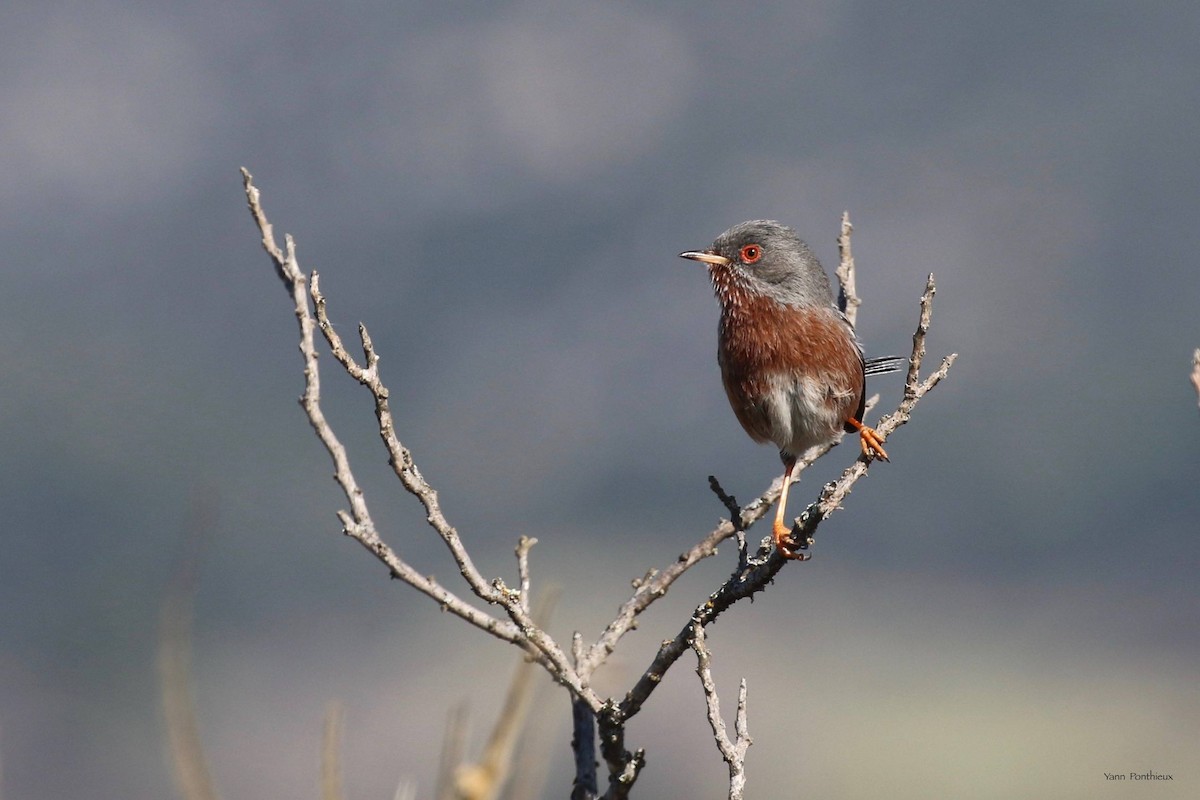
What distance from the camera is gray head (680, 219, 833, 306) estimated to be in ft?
23.9

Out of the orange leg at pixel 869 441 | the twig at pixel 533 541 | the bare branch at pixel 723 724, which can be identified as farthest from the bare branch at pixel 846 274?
the bare branch at pixel 723 724

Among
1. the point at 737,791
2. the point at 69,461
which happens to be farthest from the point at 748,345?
the point at 69,461

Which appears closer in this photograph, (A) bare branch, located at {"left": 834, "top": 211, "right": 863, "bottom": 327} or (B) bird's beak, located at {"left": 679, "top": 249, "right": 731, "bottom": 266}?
(A) bare branch, located at {"left": 834, "top": 211, "right": 863, "bottom": 327}

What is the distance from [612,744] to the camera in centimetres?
457

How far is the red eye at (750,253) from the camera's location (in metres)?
7.47

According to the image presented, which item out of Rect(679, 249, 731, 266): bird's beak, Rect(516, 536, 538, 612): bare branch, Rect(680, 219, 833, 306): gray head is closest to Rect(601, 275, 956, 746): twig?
Rect(516, 536, 538, 612): bare branch

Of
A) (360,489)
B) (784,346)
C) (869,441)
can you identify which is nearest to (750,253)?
(784,346)

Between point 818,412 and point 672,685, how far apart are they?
69.5m

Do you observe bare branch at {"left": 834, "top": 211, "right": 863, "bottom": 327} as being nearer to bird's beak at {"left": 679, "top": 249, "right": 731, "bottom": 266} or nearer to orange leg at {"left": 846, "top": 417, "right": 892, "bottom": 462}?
orange leg at {"left": 846, "top": 417, "right": 892, "bottom": 462}

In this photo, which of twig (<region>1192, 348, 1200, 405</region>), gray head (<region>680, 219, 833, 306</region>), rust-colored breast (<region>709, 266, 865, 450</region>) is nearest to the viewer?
twig (<region>1192, 348, 1200, 405</region>)

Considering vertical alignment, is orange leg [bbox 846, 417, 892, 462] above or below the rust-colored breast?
below

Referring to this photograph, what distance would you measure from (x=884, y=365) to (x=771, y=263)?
1015 millimetres

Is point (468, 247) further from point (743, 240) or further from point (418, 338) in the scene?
point (743, 240)

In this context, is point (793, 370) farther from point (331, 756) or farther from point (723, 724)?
point (331, 756)
